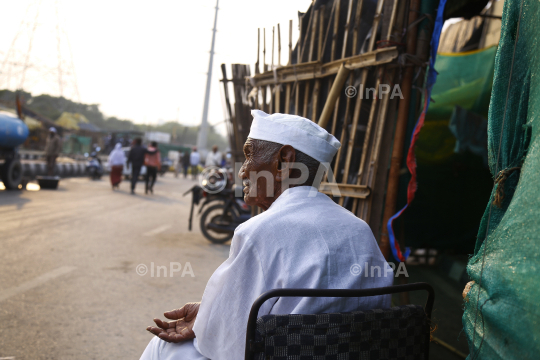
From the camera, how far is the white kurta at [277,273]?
4.47ft

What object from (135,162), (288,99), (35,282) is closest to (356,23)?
(288,99)

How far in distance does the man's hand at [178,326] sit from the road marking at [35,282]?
2.75 meters

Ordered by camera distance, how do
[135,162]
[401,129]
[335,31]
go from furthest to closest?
1. [135,162]
2. [335,31]
3. [401,129]

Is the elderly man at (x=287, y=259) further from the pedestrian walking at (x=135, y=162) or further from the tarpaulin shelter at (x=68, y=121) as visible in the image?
the tarpaulin shelter at (x=68, y=121)

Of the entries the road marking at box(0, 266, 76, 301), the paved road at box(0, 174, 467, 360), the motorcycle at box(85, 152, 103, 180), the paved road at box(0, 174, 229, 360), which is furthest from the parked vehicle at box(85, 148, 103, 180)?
the road marking at box(0, 266, 76, 301)

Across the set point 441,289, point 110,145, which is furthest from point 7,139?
point 110,145

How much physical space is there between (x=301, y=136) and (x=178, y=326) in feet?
2.97

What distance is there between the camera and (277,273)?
137cm

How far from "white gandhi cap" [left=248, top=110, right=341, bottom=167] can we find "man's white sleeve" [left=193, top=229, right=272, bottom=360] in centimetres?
46

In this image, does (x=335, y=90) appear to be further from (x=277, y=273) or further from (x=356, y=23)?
(x=277, y=273)

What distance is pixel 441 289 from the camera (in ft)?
17.0

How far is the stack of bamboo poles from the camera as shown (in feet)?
10.4

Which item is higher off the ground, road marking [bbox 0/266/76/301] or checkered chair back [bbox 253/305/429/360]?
checkered chair back [bbox 253/305/429/360]

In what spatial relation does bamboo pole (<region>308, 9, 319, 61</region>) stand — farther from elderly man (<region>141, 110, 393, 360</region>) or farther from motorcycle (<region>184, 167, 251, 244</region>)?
motorcycle (<region>184, 167, 251, 244</region>)
